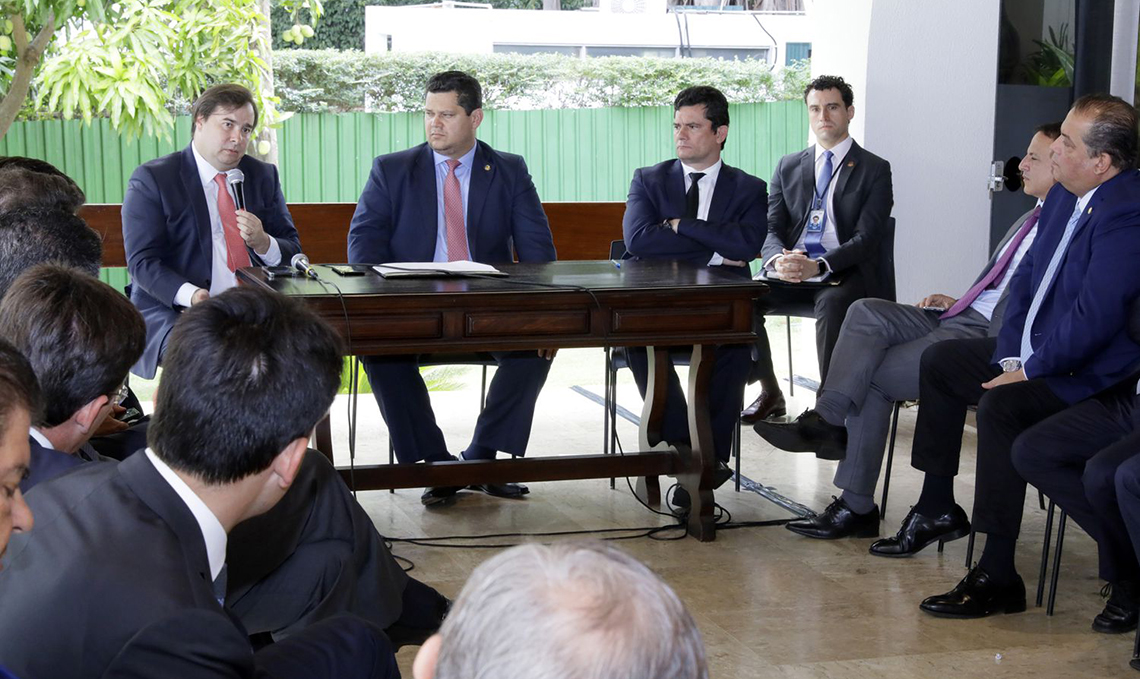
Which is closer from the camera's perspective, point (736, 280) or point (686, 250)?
point (736, 280)

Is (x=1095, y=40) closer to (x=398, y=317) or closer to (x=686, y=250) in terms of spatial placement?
(x=686, y=250)

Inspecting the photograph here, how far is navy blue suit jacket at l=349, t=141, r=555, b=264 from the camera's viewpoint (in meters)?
4.78

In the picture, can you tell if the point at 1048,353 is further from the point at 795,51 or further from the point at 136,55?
the point at 795,51

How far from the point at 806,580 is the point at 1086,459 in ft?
2.77

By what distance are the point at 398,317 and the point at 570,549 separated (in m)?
2.80

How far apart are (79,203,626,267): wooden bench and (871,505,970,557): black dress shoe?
3.15 m

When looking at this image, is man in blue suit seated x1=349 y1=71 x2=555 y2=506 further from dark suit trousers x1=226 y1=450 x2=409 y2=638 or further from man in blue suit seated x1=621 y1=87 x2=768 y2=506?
dark suit trousers x1=226 y1=450 x2=409 y2=638

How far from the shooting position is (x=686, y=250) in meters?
4.91

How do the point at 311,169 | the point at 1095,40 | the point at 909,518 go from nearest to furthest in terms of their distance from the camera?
the point at 909,518 → the point at 1095,40 → the point at 311,169

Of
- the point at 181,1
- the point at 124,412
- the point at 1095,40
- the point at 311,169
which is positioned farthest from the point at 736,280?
the point at 311,169

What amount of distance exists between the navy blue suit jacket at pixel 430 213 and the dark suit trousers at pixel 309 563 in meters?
2.47

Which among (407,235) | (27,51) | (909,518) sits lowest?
(909,518)

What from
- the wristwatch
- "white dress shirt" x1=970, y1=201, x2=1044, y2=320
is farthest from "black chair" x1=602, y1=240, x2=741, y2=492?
the wristwatch

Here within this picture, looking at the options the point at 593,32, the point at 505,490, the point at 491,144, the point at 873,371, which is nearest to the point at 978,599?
the point at 873,371
